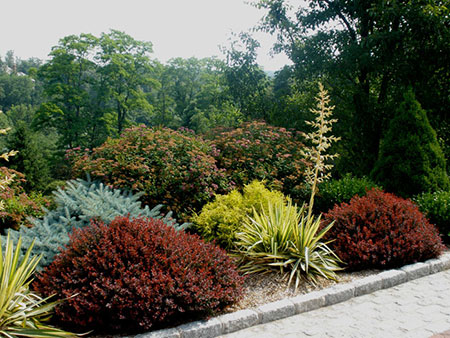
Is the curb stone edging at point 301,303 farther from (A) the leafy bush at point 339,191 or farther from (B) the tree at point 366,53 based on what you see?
(B) the tree at point 366,53

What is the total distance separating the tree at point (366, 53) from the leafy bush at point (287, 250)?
208 inches

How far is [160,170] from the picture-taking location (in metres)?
6.86

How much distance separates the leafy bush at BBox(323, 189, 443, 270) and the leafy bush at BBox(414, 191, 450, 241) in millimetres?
653

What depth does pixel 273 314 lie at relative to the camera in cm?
394

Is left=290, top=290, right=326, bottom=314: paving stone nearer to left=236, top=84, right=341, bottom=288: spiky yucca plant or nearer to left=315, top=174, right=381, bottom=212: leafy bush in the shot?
left=236, top=84, right=341, bottom=288: spiky yucca plant

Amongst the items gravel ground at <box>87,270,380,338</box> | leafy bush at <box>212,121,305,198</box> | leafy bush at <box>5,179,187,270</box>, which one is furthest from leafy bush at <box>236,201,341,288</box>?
leafy bush at <box>212,121,305,198</box>

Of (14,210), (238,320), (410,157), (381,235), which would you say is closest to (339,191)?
(410,157)

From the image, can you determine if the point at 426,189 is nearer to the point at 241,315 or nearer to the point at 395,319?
the point at 395,319

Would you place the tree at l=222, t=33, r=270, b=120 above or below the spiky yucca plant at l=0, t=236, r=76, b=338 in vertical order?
above

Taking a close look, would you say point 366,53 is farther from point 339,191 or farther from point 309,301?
point 309,301

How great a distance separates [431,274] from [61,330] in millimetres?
4828

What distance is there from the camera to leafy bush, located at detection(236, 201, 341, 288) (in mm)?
4879

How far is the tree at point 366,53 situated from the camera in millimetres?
8656

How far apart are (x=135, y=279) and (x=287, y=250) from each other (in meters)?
2.31
